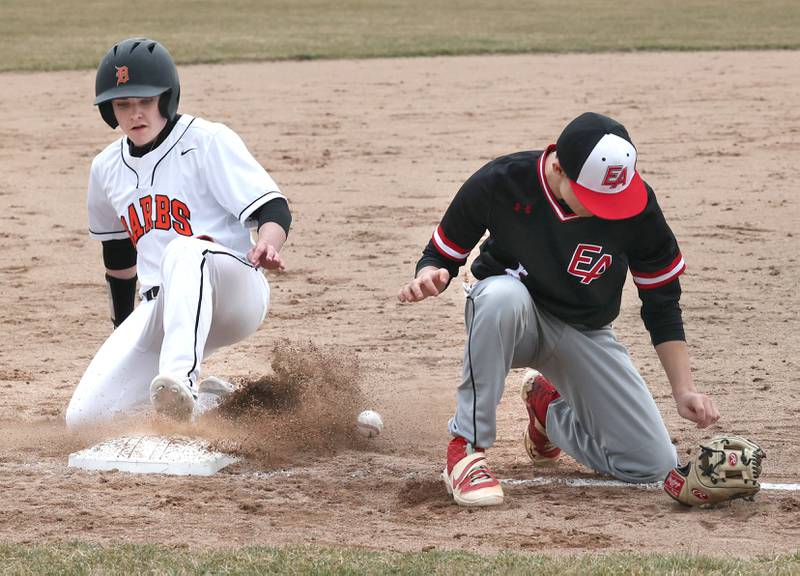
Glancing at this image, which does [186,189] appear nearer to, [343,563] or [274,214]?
[274,214]

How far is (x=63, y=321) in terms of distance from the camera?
605 centimetres

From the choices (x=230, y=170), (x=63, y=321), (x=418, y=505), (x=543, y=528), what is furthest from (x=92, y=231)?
(x=543, y=528)

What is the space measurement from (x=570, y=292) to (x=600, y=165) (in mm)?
439

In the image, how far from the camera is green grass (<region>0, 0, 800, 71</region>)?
611 inches

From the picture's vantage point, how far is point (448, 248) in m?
3.86

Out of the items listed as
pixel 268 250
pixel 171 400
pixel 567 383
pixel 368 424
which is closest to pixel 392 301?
pixel 368 424

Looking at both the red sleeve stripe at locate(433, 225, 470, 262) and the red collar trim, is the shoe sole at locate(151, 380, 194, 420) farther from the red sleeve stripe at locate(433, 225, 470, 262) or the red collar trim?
the red collar trim

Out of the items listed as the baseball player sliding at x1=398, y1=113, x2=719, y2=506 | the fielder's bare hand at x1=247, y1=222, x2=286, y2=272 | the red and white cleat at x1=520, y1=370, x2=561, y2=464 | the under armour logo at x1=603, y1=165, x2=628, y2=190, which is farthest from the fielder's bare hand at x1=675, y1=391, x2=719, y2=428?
the fielder's bare hand at x1=247, y1=222, x2=286, y2=272

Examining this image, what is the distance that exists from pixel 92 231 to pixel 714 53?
11.6 meters

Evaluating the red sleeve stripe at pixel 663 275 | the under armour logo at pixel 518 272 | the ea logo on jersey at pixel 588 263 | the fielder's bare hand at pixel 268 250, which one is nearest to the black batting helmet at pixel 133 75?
the fielder's bare hand at pixel 268 250

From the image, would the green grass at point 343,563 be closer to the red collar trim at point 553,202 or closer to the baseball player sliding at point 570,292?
the baseball player sliding at point 570,292

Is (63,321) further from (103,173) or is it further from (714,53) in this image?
(714,53)

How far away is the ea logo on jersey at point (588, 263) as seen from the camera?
3734mm

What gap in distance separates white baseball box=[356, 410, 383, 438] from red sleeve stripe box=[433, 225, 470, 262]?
31.2 inches
